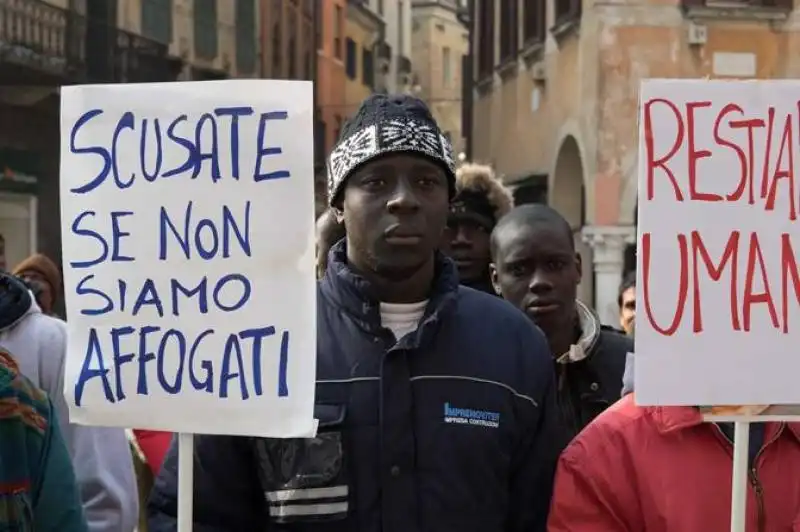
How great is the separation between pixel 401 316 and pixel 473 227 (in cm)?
187

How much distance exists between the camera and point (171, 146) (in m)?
2.33

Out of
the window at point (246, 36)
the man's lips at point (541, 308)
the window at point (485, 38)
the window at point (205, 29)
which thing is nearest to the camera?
the man's lips at point (541, 308)

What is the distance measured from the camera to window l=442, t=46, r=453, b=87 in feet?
167

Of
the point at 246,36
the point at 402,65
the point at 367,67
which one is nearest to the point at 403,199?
the point at 246,36

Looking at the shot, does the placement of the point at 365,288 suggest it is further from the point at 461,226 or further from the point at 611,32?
the point at 611,32

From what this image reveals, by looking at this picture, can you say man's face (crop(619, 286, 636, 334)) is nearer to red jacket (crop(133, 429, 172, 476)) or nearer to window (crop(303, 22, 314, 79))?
red jacket (crop(133, 429, 172, 476))

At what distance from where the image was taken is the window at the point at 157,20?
17.9 metres

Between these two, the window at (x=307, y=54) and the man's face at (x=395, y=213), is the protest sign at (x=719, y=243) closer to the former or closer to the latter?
the man's face at (x=395, y=213)

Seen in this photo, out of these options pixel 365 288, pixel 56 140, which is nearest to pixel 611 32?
pixel 56 140

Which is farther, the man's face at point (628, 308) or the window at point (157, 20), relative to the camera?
the window at point (157, 20)

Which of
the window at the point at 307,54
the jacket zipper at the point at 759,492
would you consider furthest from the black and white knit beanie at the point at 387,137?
the window at the point at 307,54

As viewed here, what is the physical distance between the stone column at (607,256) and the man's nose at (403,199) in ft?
35.7

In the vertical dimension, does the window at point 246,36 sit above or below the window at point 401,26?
below

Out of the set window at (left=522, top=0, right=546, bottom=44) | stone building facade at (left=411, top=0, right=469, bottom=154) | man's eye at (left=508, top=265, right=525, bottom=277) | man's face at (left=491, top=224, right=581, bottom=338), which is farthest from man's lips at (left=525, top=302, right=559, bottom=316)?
stone building facade at (left=411, top=0, right=469, bottom=154)
